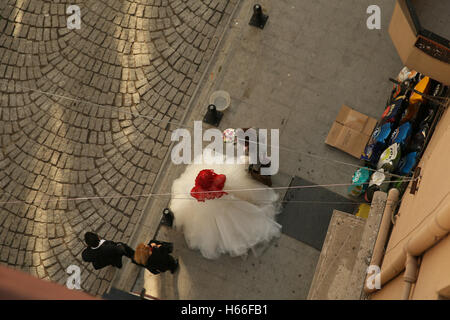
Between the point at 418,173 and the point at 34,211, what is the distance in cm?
648

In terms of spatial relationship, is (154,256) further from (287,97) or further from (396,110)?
(396,110)

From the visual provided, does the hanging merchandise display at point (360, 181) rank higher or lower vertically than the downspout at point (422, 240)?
higher

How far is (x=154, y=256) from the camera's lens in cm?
693

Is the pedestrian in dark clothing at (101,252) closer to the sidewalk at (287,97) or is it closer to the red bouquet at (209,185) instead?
the sidewalk at (287,97)

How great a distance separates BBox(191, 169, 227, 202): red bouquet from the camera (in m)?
6.79

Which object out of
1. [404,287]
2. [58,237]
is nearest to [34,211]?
[58,237]

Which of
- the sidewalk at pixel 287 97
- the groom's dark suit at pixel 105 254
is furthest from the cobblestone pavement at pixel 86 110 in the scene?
the groom's dark suit at pixel 105 254

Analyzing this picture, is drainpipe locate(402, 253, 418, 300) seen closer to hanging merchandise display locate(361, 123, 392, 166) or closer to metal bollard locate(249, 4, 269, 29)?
hanging merchandise display locate(361, 123, 392, 166)
